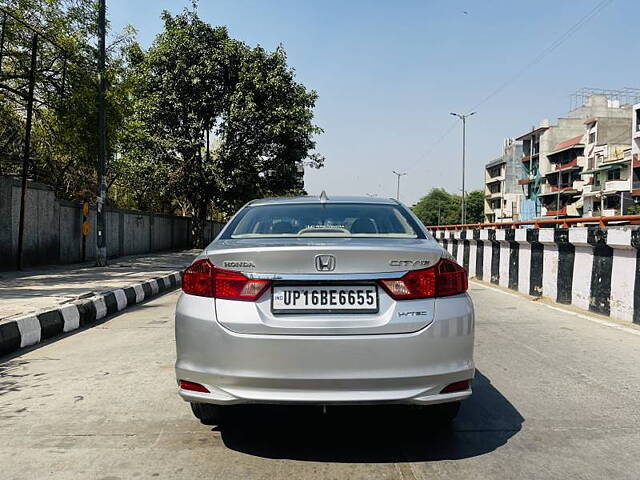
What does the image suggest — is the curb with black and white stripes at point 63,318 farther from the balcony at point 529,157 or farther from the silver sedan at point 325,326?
the balcony at point 529,157

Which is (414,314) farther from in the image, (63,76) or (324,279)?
(63,76)

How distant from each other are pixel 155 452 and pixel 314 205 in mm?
1859

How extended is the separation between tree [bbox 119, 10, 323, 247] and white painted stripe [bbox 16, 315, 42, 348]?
19002mm

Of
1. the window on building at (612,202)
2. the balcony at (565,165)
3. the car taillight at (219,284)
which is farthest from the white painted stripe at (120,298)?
the balcony at (565,165)

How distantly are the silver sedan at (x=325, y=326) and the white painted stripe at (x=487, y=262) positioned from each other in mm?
9916

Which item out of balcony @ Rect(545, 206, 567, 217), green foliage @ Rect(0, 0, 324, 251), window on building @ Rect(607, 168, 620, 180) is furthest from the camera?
balcony @ Rect(545, 206, 567, 217)

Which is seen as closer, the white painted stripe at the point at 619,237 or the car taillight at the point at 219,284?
the car taillight at the point at 219,284

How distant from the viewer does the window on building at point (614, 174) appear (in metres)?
54.9

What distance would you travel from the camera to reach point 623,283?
721 centimetres

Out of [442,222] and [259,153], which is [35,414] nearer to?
[259,153]

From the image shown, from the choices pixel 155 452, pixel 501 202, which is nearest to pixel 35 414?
pixel 155 452

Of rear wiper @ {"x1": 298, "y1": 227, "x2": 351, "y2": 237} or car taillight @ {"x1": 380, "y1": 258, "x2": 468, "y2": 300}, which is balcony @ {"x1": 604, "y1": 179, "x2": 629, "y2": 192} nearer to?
rear wiper @ {"x1": 298, "y1": 227, "x2": 351, "y2": 237}

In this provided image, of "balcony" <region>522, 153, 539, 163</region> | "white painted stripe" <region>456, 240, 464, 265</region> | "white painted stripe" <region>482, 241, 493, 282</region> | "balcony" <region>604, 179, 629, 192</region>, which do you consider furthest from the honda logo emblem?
"balcony" <region>522, 153, 539, 163</region>

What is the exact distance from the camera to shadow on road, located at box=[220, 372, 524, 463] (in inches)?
122
